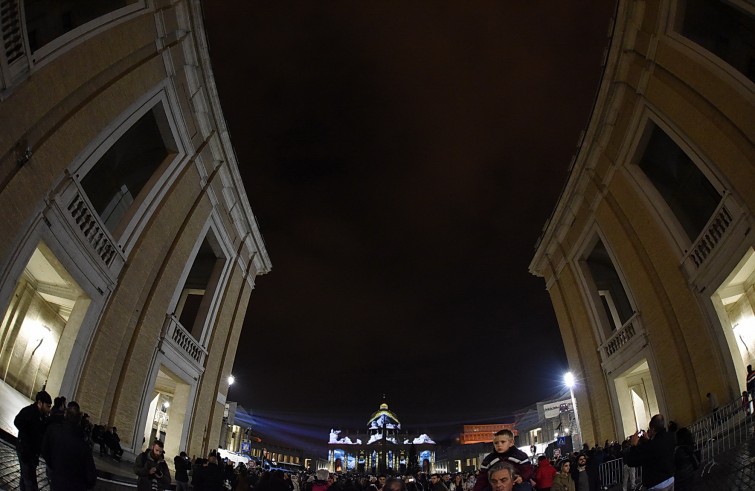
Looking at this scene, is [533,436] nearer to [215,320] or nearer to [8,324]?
[215,320]

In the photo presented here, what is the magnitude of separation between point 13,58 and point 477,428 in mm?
110174

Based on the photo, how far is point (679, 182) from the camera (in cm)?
1706

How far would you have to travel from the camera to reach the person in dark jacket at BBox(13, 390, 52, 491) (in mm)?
6102

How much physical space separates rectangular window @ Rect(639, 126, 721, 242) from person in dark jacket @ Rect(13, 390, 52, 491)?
1824 centimetres

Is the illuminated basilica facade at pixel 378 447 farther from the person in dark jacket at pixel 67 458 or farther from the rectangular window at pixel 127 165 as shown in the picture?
the person in dark jacket at pixel 67 458

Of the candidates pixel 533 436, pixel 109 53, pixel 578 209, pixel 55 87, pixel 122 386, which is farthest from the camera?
pixel 533 436

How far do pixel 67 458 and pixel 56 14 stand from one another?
12.7 meters

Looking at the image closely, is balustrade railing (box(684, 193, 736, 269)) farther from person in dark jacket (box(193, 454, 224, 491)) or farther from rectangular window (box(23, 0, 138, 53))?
rectangular window (box(23, 0, 138, 53))

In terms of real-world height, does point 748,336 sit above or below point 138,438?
above

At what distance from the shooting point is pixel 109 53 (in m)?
13.0

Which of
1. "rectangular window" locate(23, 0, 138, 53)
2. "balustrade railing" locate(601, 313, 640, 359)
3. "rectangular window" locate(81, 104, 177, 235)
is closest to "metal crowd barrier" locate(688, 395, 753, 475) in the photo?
"balustrade railing" locate(601, 313, 640, 359)

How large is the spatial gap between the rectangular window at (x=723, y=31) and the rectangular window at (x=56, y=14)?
1757 centimetres

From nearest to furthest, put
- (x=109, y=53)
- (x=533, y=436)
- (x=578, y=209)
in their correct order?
1. (x=109, y=53)
2. (x=578, y=209)
3. (x=533, y=436)

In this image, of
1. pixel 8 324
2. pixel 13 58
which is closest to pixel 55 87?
pixel 13 58
